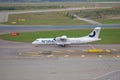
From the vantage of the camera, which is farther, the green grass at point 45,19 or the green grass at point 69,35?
the green grass at point 45,19

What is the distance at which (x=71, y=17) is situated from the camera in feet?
290

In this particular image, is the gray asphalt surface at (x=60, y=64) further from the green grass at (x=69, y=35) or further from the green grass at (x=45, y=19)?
the green grass at (x=45, y=19)

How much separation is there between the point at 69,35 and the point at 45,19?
2819 cm

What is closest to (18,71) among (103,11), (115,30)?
(115,30)

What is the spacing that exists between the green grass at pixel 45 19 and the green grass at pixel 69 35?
51.0 ft

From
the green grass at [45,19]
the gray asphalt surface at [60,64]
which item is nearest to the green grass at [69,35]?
the gray asphalt surface at [60,64]

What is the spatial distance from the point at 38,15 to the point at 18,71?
61.4m

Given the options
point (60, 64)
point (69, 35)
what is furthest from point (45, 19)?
point (60, 64)

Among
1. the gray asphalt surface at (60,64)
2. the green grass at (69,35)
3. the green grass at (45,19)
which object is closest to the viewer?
the gray asphalt surface at (60,64)

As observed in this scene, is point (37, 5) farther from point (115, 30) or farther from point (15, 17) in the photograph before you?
point (115, 30)

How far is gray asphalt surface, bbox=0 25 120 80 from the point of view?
28.1 m

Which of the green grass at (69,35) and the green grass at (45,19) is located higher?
the green grass at (69,35)

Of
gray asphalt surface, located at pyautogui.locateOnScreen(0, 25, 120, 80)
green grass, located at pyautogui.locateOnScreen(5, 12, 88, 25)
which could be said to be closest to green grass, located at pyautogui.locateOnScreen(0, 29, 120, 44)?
gray asphalt surface, located at pyautogui.locateOnScreen(0, 25, 120, 80)

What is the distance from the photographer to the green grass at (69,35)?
174 ft
